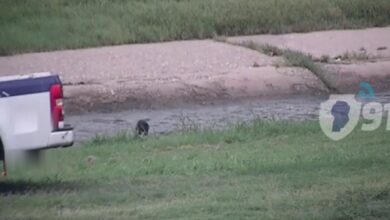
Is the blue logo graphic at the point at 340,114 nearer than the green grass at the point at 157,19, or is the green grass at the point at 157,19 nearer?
the blue logo graphic at the point at 340,114

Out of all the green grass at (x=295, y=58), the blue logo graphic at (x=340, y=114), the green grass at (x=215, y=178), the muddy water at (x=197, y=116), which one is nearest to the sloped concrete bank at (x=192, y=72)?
the green grass at (x=295, y=58)

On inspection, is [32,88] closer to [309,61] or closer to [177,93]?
[177,93]

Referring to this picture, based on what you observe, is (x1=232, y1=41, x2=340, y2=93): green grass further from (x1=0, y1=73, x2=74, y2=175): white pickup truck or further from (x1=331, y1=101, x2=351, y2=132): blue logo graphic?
(x1=0, y1=73, x2=74, y2=175): white pickup truck

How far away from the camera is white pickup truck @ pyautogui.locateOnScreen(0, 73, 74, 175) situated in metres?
10.2

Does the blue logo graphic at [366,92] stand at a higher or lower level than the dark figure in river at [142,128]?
higher

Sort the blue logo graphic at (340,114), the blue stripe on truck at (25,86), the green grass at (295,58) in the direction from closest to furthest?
the blue stripe on truck at (25,86) < the blue logo graphic at (340,114) < the green grass at (295,58)

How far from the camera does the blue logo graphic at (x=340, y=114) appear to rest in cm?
1412

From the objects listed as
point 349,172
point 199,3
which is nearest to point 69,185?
point 349,172

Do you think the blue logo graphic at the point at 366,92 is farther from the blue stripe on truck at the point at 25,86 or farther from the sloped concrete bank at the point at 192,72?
the blue stripe on truck at the point at 25,86

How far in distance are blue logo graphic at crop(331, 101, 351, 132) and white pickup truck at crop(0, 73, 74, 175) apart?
176 inches

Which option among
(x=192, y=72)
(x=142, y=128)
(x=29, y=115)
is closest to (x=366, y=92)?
(x=192, y=72)

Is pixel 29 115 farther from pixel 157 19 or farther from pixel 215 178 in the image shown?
pixel 157 19

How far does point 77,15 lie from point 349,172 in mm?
11756

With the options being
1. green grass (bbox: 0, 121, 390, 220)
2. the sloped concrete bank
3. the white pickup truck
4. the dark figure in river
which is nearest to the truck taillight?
the white pickup truck
